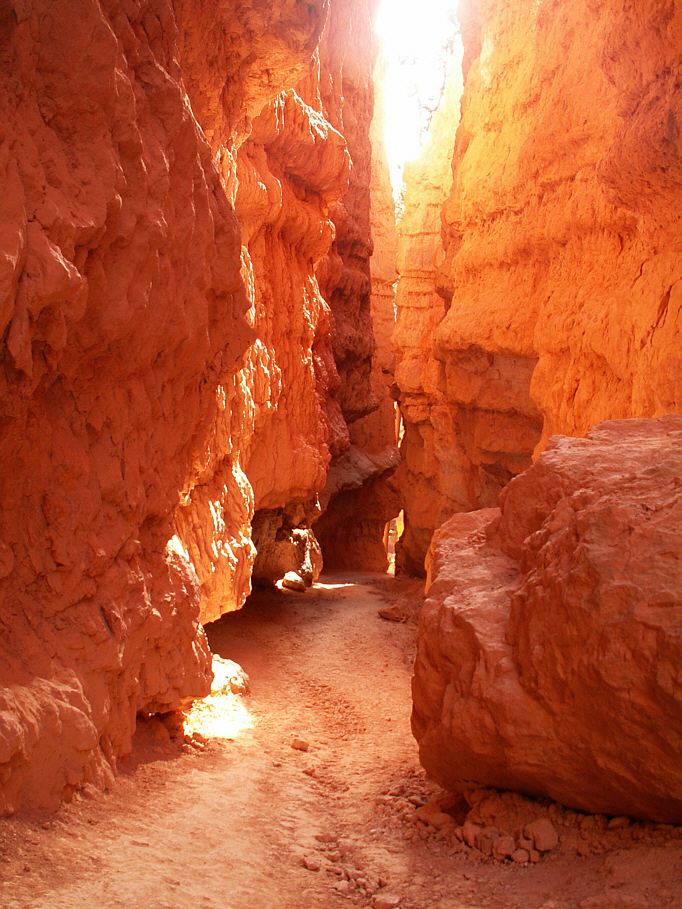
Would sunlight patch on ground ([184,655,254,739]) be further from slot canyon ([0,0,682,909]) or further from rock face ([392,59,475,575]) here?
rock face ([392,59,475,575])

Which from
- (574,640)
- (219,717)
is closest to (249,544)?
(219,717)

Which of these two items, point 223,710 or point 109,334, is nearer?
point 109,334

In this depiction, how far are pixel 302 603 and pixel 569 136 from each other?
28.2 feet

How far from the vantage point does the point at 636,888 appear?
2.85 m

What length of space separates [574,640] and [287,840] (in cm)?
205

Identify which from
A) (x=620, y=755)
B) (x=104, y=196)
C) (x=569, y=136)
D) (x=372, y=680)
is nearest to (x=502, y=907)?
(x=620, y=755)

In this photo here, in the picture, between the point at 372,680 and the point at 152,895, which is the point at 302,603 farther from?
the point at 152,895

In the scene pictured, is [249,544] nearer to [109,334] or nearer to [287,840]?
[287,840]

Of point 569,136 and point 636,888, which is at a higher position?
point 569,136


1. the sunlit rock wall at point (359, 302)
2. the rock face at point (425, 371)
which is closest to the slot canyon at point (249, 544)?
the rock face at point (425, 371)

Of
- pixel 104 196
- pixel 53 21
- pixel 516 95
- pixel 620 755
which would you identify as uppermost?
pixel 516 95

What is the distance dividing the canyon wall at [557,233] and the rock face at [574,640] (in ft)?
6.06

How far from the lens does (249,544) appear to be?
8.34 m

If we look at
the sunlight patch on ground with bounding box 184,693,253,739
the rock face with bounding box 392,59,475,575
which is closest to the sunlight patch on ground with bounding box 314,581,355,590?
the rock face with bounding box 392,59,475,575
